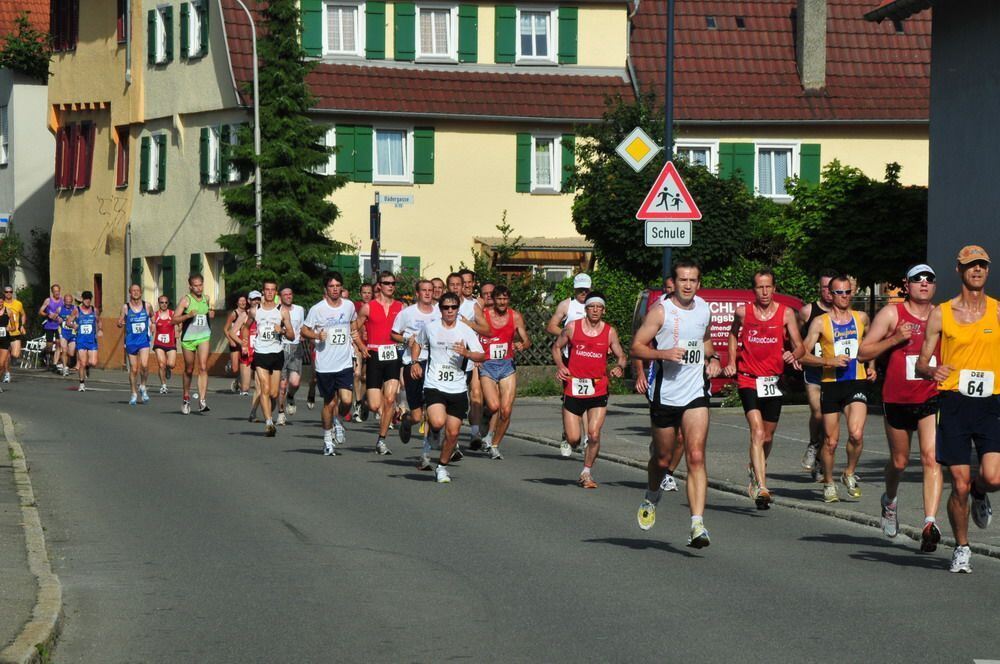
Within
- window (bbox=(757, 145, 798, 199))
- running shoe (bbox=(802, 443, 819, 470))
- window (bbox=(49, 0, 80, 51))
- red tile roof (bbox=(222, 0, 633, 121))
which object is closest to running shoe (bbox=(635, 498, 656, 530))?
running shoe (bbox=(802, 443, 819, 470))

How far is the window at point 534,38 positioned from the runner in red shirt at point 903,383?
1463 inches

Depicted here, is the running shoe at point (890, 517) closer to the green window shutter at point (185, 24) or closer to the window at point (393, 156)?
the window at point (393, 156)

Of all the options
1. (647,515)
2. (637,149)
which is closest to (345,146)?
(637,149)

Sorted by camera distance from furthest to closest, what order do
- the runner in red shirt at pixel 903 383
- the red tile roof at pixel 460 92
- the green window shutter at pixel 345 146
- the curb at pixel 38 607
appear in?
1. the green window shutter at pixel 345 146
2. the red tile roof at pixel 460 92
3. the runner in red shirt at pixel 903 383
4. the curb at pixel 38 607

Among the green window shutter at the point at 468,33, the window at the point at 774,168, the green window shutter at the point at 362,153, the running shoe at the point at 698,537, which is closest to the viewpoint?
the running shoe at the point at 698,537

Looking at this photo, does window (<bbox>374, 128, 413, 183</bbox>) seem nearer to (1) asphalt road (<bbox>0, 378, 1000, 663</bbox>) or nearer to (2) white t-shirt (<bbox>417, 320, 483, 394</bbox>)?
(1) asphalt road (<bbox>0, 378, 1000, 663</bbox>)

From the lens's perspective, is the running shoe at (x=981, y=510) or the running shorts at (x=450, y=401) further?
the running shorts at (x=450, y=401)

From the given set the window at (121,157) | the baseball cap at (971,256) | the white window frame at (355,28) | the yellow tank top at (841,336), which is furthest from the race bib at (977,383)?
the window at (121,157)

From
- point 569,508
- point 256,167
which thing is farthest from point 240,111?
point 569,508

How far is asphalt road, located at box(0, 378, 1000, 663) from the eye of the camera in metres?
8.95

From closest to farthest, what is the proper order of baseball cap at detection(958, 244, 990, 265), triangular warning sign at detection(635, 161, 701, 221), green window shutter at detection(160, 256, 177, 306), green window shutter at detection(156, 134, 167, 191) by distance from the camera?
1. baseball cap at detection(958, 244, 990, 265)
2. triangular warning sign at detection(635, 161, 701, 221)
3. green window shutter at detection(160, 256, 177, 306)
4. green window shutter at detection(156, 134, 167, 191)

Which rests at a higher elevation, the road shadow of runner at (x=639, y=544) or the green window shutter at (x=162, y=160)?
the green window shutter at (x=162, y=160)

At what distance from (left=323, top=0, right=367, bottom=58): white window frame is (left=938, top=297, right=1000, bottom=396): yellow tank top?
3831 cm

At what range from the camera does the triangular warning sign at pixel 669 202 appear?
19.4 metres
